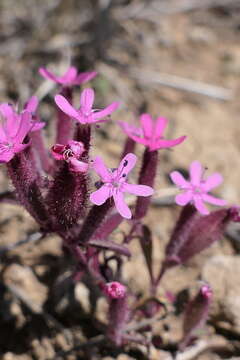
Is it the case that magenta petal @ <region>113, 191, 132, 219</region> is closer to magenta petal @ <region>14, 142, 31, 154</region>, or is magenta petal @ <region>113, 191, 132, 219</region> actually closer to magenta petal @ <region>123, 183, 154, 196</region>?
magenta petal @ <region>123, 183, 154, 196</region>

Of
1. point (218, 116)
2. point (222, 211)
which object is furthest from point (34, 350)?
point (218, 116)

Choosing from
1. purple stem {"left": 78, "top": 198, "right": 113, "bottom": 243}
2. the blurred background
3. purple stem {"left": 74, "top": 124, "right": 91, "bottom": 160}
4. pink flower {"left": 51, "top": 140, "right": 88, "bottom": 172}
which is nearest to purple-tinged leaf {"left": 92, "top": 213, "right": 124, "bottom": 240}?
purple stem {"left": 78, "top": 198, "right": 113, "bottom": 243}

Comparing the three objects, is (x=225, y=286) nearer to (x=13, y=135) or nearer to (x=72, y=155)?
(x=72, y=155)

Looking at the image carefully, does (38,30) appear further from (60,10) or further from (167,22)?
(167,22)

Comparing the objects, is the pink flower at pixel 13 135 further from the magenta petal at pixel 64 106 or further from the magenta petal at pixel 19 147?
the magenta petal at pixel 64 106

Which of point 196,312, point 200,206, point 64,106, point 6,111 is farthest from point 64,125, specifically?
point 196,312
